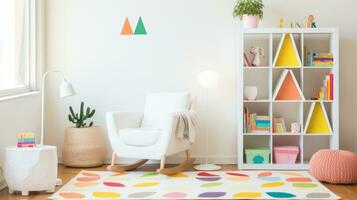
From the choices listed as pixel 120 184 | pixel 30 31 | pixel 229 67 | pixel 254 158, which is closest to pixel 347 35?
Answer: pixel 229 67

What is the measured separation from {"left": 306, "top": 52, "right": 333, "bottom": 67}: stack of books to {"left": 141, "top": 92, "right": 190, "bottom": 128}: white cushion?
1.35m

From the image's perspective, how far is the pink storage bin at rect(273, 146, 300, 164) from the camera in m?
5.46

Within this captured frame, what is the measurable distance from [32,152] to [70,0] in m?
2.26

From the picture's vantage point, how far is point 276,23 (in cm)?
574

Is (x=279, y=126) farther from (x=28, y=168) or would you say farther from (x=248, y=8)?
(x=28, y=168)

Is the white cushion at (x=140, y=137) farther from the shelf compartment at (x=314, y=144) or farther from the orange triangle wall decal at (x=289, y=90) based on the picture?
the shelf compartment at (x=314, y=144)

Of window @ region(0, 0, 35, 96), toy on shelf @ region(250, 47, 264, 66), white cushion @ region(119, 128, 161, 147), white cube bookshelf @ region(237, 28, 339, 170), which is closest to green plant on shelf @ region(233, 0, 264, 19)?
white cube bookshelf @ region(237, 28, 339, 170)

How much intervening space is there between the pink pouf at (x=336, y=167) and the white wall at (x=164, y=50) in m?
1.19

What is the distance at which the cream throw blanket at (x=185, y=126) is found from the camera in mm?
5020

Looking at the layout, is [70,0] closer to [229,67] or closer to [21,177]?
[229,67]

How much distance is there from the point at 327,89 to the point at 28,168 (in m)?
3.10

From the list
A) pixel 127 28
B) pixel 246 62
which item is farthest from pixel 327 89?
pixel 127 28

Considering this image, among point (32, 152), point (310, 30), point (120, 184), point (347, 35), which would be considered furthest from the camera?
point (347, 35)

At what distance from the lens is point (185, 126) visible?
16.8ft
